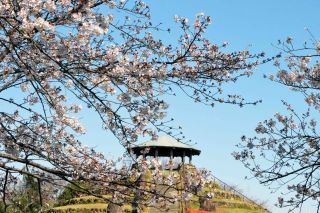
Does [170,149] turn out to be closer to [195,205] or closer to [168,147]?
[168,147]

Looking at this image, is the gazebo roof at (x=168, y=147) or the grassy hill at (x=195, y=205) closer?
the grassy hill at (x=195, y=205)

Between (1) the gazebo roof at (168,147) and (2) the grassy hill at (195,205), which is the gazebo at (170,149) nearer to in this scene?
(1) the gazebo roof at (168,147)

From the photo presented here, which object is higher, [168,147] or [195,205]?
[168,147]

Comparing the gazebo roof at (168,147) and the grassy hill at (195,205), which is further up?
the gazebo roof at (168,147)

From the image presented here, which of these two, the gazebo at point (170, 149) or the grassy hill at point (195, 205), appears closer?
the grassy hill at point (195, 205)

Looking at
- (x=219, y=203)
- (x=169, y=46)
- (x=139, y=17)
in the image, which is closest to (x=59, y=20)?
(x=139, y=17)

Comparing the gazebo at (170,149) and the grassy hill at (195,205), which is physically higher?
the gazebo at (170,149)

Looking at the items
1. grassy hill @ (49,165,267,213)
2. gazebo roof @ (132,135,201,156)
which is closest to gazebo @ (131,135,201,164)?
gazebo roof @ (132,135,201,156)

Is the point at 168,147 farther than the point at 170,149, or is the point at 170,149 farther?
the point at 170,149

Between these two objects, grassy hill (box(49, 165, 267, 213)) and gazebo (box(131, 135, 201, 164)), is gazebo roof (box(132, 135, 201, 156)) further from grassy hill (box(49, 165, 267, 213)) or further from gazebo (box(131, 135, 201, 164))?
grassy hill (box(49, 165, 267, 213))

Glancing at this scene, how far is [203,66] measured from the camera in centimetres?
707

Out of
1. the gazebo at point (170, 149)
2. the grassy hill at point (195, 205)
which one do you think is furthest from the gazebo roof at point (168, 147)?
the grassy hill at point (195, 205)

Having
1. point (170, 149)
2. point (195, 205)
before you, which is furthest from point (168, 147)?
point (195, 205)

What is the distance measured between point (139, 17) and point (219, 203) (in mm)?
20616
